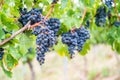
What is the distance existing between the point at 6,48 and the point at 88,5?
818 mm

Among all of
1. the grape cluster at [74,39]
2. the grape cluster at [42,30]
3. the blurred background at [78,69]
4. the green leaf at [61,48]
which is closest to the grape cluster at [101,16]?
the green leaf at [61,48]

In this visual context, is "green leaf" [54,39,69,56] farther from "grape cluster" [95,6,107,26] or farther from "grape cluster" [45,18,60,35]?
"grape cluster" [95,6,107,26]

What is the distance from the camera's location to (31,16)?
288cm

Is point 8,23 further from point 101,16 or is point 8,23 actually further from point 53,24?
point 101,16

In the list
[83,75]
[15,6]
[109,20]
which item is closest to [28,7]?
[15,6]

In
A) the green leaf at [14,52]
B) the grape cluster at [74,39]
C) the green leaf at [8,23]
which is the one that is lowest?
the green leaf at [14,52]

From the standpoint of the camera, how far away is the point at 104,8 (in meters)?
3.75

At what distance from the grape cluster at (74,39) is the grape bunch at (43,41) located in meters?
0.29

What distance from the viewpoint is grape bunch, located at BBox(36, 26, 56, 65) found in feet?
8.91

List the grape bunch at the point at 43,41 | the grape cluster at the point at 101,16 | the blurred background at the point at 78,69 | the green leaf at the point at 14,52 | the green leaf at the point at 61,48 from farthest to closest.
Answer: the blurred background at the point at 78,69
the grape cluster at the point at 101,16
the green leaf at the point at 61,48
the green leaf at the point at 14,52
the grape bunch at the point at 43,41

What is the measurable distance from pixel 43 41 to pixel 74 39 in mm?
385

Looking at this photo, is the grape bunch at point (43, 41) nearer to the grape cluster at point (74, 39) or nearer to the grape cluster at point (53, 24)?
the grape cluster at point (53, 24)

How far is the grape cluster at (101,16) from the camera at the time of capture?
373 cm

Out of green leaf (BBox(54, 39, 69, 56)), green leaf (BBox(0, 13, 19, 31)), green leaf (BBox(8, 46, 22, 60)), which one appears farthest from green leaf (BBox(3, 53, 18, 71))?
green leaf (BBox(54, 39, 69, 56))
